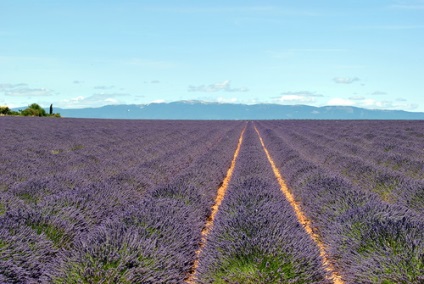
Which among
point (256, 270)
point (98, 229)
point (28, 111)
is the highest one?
point (28, 111)

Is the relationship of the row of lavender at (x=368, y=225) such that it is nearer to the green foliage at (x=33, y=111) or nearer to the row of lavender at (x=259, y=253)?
the row of lavender at (x=259, y=253)

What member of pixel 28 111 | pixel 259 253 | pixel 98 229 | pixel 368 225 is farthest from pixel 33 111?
pixel 259 253

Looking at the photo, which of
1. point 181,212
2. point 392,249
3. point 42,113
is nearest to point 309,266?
point 392,249

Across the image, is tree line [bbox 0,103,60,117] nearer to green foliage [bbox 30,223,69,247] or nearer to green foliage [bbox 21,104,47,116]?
green foliage [bbox 21,104,47,116]

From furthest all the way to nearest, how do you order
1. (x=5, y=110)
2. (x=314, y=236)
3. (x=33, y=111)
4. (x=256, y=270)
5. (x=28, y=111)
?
(x=33, y=111), (x=28, y=111), (x=5, y=110), (x=314, y=236), (x=256, y=270)

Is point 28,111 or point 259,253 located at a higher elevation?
point 28,111

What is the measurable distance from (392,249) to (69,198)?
11.6 feet

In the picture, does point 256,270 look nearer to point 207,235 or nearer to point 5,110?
point 207,235

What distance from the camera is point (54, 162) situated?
468 inches

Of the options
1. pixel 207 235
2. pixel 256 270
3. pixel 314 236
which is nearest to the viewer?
pixel 256 270

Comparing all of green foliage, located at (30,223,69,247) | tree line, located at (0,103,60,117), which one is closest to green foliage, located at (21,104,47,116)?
tree line, located at (0,103,60,117)

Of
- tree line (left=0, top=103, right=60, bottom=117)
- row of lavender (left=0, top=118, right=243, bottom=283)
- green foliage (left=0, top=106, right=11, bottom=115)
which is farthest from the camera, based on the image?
tree line (left=0, top=103, right=60, bottom=117)

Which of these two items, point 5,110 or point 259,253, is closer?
point 259,253

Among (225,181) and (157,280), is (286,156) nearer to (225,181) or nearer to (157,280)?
(225,181)
